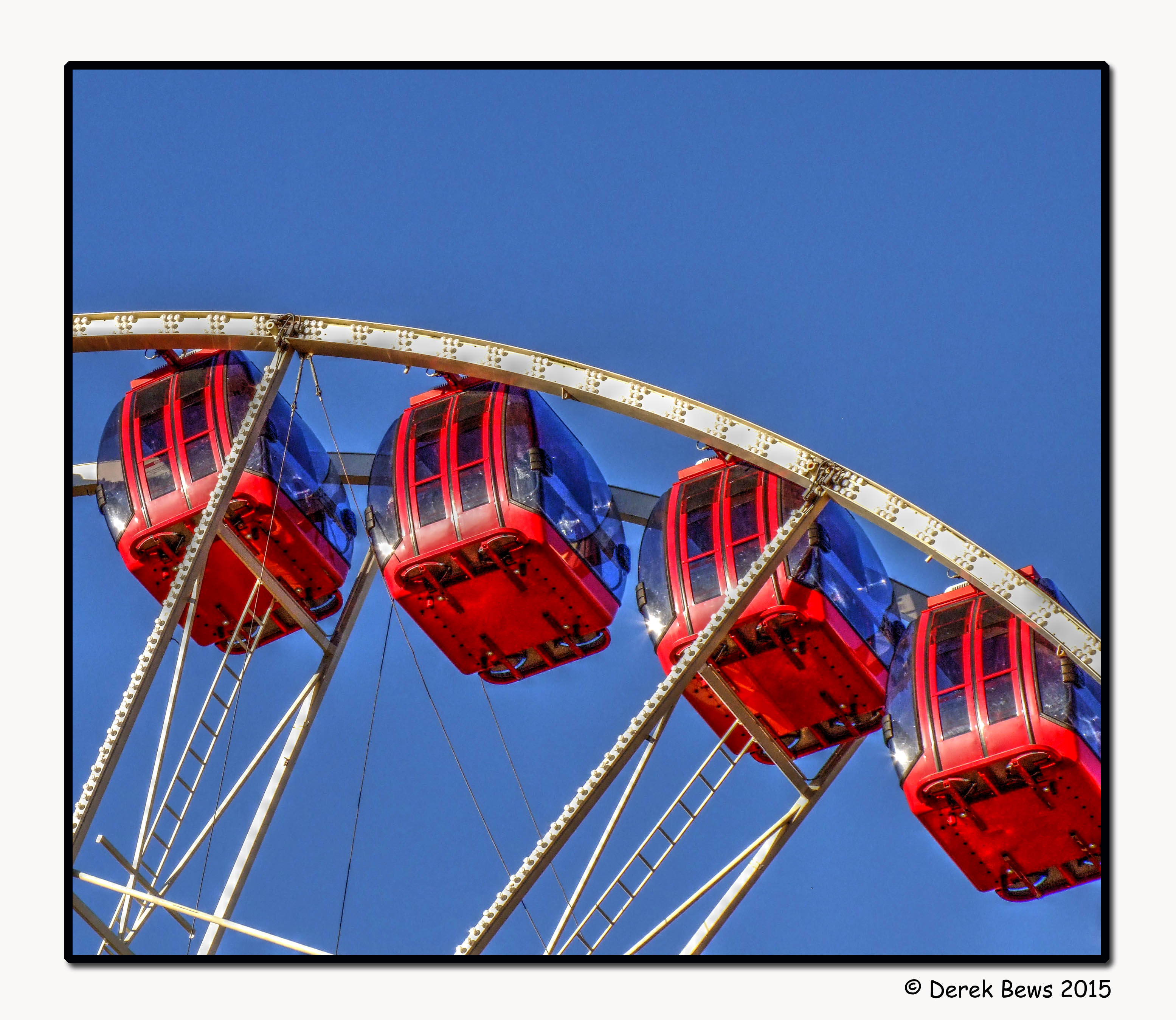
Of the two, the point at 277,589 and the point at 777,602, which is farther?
the point at 277,589

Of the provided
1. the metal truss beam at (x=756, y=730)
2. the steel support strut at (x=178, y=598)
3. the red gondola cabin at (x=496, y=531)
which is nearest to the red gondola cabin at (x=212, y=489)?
the red gondola cabin at (x=496, y=531)

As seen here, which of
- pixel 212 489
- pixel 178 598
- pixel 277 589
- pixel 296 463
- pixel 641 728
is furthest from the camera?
pixel 296 463

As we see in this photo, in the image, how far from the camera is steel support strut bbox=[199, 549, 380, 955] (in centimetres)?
2892

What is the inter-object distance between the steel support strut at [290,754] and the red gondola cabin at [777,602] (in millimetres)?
3573

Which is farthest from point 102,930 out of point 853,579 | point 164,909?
point 853,579

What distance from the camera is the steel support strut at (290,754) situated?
28.9m

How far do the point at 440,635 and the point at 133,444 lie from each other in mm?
4844

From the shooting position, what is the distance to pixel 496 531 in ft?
96.3

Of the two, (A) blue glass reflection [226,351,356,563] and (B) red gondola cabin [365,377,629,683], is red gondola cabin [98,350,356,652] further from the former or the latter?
(B) red gondola cabin [365,377,629,683]

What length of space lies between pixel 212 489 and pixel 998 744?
10102mm

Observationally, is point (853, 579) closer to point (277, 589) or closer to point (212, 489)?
point (277, 589)

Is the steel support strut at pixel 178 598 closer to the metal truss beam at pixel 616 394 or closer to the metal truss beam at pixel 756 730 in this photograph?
the metal truss beam at pixel 616 394

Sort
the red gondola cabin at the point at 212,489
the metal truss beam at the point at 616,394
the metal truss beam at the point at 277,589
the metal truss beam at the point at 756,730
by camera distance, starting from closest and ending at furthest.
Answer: the metal truss beam at the point at 616,394
the metal truss beam at the point at 756,730
the metal truss beam at the point at 277,589
the red gondola cabin at the point at 212,489

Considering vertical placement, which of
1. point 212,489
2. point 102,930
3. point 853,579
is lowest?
point 102,930
